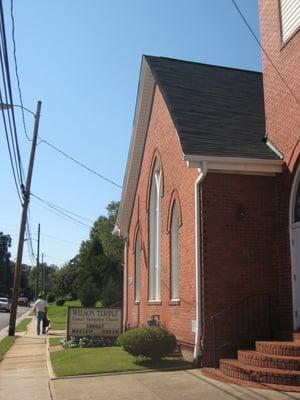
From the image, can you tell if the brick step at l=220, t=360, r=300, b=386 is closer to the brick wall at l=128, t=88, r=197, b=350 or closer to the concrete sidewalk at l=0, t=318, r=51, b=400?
the brick wall at l=128, t=88, r=197, b=350

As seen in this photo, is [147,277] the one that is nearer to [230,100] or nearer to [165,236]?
[165,236]

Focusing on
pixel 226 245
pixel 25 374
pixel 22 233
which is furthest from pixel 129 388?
pixel 22 233

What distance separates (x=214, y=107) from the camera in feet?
51.4

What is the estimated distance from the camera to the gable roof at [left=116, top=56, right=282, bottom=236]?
12609 mm

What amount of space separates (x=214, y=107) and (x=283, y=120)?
303cm

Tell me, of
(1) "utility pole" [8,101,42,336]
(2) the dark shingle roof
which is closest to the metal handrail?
(2) the dark shingle roof

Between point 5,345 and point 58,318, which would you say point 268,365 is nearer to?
point 5,345

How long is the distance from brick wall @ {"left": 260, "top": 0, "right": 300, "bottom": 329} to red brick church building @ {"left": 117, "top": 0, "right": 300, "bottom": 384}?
23 mm

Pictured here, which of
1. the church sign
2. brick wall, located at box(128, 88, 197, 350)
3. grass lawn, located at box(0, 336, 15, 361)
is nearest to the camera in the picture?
brick wall, located at box(128, 88, 197, 350)

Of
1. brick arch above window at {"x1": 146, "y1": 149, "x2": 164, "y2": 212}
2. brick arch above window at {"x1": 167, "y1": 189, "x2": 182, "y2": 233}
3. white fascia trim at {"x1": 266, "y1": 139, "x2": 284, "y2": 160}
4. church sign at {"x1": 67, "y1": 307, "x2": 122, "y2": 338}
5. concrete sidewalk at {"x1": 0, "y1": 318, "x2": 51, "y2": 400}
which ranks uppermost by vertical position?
brick arch above window at {"x1": 146, "y1": 149, "x2": 164, "y2": 212}

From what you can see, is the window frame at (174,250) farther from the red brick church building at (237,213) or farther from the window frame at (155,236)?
the window frame at (155,236)

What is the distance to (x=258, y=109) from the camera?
53.4ft

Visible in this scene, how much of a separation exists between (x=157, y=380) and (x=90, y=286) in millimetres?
30081

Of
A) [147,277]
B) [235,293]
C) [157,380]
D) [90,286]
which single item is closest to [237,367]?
[157,380]
